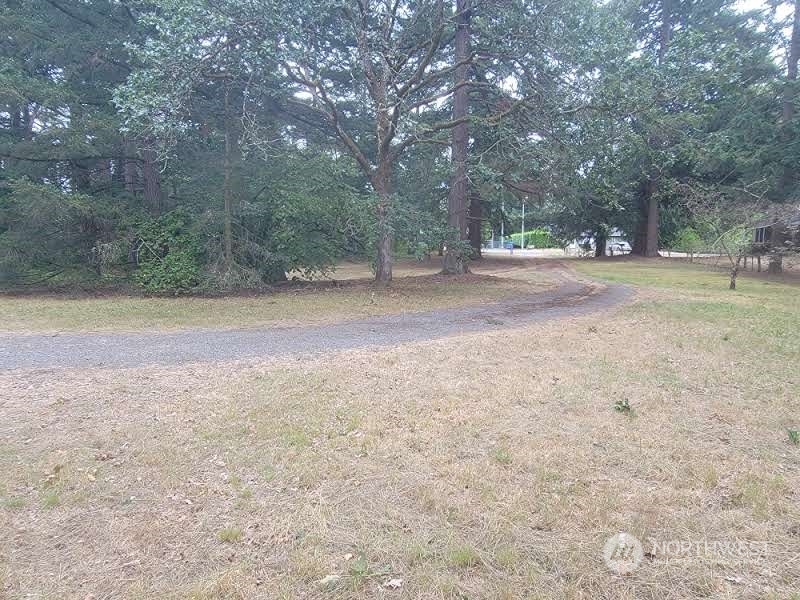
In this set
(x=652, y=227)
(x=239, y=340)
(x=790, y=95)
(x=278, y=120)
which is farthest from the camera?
(x=652, y=227)

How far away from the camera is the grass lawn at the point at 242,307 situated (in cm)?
804

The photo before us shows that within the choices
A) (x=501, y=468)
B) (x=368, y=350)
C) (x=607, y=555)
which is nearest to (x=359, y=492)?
(x=501, y=468)

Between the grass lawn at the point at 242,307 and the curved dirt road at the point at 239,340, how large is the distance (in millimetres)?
652

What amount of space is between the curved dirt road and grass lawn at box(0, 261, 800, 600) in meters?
0.62

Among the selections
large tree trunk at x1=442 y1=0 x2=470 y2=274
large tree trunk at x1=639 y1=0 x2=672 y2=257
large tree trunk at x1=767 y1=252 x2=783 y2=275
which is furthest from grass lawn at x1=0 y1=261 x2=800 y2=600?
large tree trunk at x1=639 y1=0 x2=672 y2=257

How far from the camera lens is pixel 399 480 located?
116 inches

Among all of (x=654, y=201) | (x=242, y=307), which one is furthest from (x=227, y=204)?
(x=654, y=201)

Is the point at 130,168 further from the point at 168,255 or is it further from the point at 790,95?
the point at 790,95

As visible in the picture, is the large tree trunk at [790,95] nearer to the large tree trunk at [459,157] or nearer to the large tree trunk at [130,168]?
the large tree trunk at [459,157]

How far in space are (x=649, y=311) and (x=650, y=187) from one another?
22.0 meters

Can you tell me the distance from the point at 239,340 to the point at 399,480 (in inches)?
175

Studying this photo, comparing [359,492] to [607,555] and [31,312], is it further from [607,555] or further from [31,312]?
[31,312]

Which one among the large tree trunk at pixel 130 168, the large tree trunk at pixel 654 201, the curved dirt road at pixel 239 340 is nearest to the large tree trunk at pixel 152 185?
the large tree trunk at pixel 130 168

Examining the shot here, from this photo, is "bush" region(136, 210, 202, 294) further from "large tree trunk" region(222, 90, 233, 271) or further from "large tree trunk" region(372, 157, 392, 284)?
"large tree trunk" region(372, 157, 392, 284)
